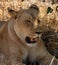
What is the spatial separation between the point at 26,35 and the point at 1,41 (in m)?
0.45

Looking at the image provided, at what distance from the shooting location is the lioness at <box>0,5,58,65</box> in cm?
392

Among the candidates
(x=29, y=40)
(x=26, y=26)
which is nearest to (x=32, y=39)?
(x=29, y=40)

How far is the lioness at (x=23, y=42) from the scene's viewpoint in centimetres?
392

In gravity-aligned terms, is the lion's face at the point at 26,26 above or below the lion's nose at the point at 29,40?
above

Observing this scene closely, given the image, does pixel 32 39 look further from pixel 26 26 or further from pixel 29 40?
pixel 26 26

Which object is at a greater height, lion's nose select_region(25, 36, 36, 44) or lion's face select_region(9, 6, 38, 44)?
lion's face select_region(9, 6, 38, 44)

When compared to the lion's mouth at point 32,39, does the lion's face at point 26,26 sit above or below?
above

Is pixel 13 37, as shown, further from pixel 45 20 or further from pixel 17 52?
pixel 45 20

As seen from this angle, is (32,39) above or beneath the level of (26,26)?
beneath

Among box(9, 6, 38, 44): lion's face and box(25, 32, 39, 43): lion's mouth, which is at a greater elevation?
box(9, 6, 38, 44): lion's face

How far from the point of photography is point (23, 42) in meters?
4.03

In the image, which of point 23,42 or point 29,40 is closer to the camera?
point 29,40

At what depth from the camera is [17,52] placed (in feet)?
13.4

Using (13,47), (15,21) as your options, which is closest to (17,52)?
(13,47)
